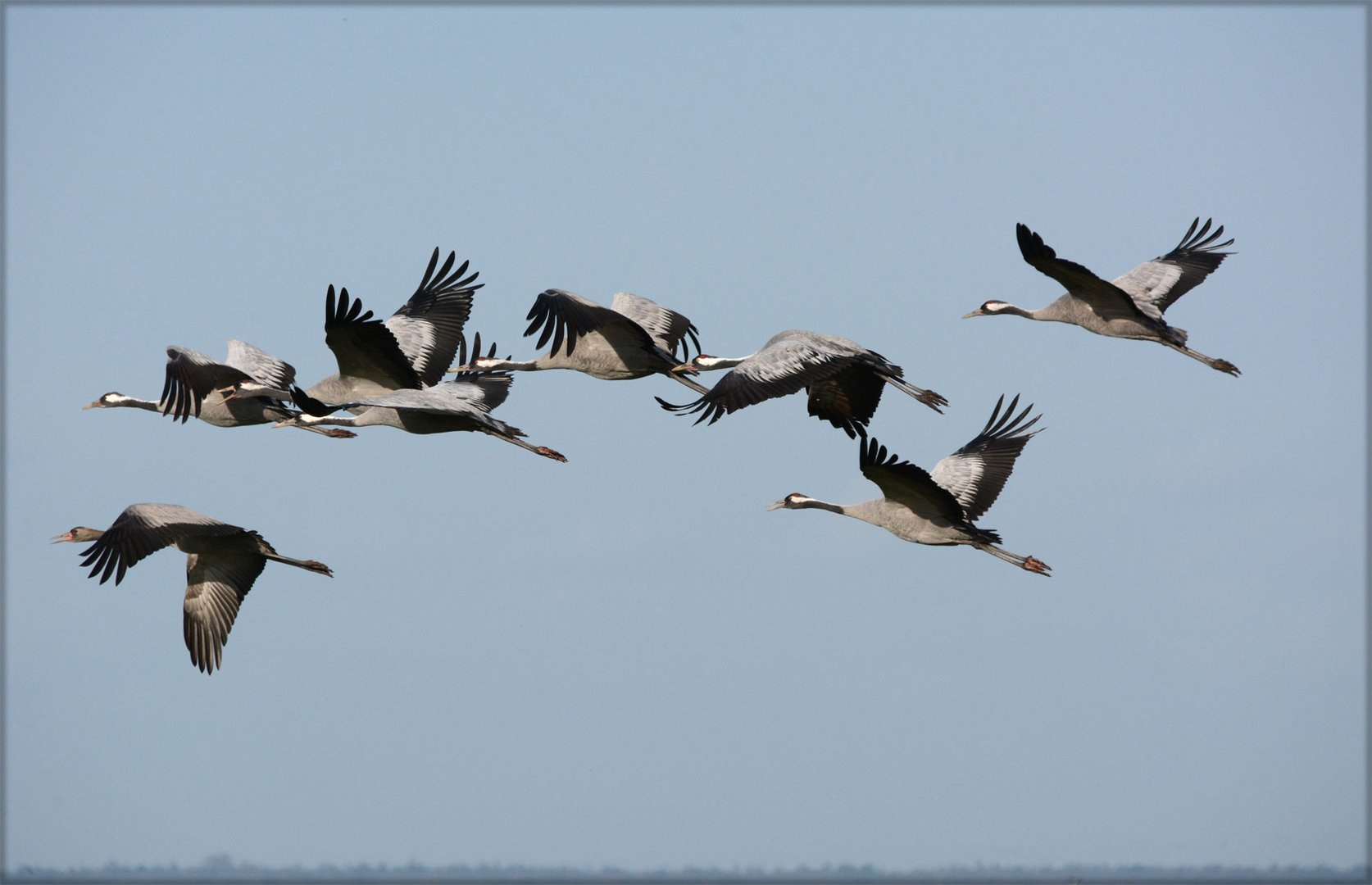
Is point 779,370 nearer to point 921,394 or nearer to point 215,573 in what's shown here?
point 921,394

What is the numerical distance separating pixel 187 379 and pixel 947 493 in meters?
6.48

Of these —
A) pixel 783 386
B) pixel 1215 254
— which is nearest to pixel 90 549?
pixel 783 386

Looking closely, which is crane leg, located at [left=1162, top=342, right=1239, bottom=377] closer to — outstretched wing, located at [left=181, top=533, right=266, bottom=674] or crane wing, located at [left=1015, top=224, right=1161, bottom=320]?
crane wing, located at [left=1015, top=224, right=1161, bottom=320]

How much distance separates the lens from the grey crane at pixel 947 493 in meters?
13.9

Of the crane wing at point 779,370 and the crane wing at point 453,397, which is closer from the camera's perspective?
the crane wing at point 779,370

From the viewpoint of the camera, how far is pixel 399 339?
54.6ft

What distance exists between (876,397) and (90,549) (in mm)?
6850

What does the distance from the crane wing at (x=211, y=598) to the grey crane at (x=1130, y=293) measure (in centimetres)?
732

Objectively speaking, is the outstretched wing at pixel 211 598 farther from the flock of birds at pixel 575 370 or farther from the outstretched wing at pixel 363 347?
the outstretched wing at pixel 363 347

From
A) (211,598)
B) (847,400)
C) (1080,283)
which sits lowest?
(211,598)

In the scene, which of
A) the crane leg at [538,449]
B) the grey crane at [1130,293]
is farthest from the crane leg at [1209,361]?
the crane leg at [538,449]

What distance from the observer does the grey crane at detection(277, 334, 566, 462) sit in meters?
14.8

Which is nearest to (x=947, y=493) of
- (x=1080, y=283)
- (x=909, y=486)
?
(x=909, y=486)

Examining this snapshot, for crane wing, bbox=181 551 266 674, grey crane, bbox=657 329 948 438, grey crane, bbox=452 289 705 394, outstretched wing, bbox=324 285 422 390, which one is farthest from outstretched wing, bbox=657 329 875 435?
crane wing, bbox=181 551 266 674
